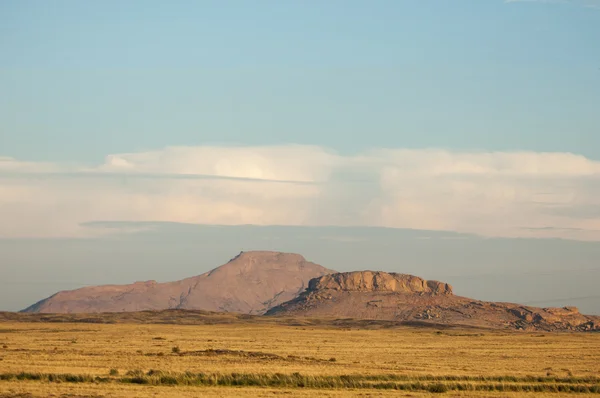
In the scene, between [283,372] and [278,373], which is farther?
[283,372]

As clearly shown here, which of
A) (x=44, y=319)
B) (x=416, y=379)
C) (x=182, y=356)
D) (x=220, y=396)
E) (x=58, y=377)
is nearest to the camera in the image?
(x=220, y=396)

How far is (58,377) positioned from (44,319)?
361 feet

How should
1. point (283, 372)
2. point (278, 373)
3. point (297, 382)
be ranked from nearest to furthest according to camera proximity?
point (297, 382)
point (278, 373)
point (283, 372)

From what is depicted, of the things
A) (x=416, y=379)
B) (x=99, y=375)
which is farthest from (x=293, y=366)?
(x=99, y=375)

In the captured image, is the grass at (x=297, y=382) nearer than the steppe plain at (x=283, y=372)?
No

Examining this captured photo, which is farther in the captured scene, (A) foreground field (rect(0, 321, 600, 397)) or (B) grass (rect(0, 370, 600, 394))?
(B) grass (rect(0, 370, 600, 394))

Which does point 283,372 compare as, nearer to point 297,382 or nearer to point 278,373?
point 278,373

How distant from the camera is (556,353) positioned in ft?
246

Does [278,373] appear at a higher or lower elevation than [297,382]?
higher

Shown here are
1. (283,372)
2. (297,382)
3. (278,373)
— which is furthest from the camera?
(283,372)

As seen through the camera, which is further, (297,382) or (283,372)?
(283,372)

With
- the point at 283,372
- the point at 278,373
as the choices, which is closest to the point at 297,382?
Answer: the point at 278,373

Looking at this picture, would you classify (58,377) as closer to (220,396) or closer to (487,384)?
(220,396)

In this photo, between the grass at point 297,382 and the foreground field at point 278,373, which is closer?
the foreground field at point 278,373
